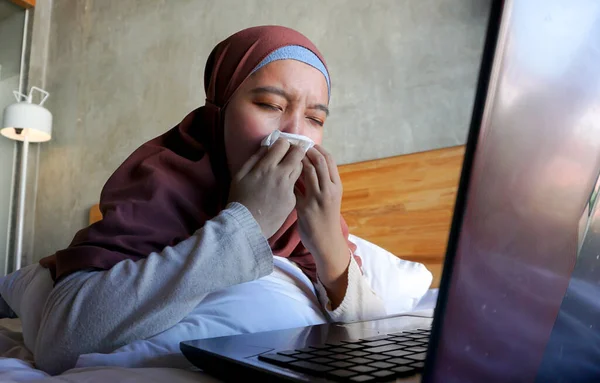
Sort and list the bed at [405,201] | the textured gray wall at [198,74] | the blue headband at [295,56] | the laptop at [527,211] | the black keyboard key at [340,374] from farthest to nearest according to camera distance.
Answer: the textured gray wall at [198,74], the bed at [405,201], the blue headband at [295,56], the black keyboard key at [340,374], the laptop at [527,211]

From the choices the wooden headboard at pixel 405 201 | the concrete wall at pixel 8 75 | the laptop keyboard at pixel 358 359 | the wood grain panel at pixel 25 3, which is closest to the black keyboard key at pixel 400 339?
the laptop keyboard at pixel 358 359

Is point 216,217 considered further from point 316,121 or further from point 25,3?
point 25,3

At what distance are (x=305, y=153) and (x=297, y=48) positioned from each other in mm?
246

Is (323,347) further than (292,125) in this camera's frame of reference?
No

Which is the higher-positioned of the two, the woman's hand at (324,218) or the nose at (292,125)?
the nose at (292,125)

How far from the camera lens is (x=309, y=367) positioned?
1.27 feet

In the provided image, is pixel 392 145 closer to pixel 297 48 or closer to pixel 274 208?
pixel 297 48

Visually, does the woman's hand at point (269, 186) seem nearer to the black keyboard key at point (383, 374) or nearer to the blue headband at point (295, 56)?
the blue headband at point (295, 56)

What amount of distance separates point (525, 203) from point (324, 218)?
61cm

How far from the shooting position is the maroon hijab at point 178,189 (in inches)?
26.7

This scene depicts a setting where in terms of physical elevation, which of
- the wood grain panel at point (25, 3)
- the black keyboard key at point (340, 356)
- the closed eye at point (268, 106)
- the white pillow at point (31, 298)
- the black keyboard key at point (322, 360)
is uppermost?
the wood grain panel at point (25, 3)

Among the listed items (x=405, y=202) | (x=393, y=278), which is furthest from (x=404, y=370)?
(x=405, y=202)

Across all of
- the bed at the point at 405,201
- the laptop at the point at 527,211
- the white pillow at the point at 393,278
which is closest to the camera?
the laptop at the point at 527,211

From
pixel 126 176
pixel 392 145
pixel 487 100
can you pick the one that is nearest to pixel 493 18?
pixel 487 100
